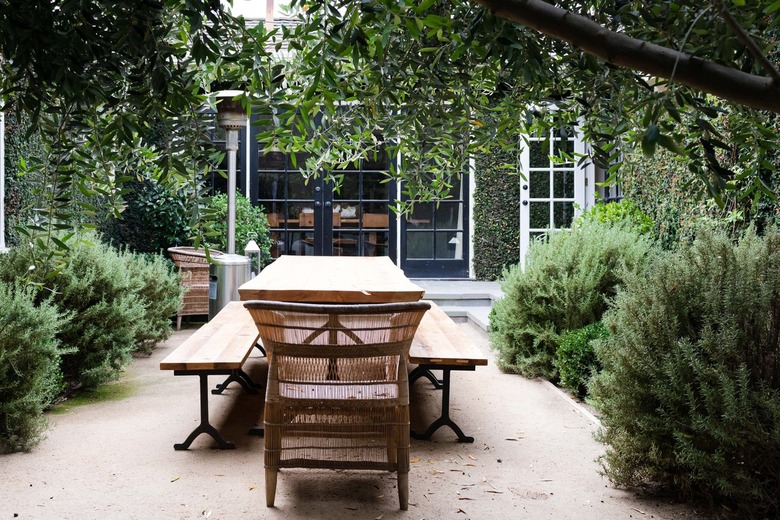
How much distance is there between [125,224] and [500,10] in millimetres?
Result: 8840

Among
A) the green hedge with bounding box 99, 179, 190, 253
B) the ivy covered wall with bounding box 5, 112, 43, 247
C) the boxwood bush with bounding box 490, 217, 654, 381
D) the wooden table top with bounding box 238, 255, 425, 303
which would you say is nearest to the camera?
the wooden table top with bounding box 238, 255, 425, 303

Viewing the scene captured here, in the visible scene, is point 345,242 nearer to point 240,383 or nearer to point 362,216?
point 362,216

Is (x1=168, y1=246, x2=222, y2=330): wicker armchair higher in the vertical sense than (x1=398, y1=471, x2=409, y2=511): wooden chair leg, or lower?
higher

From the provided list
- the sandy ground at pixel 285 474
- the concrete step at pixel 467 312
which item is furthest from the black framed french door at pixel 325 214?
the sandy ground at pixel 285 474

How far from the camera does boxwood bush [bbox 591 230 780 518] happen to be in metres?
2.41

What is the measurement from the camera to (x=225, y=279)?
6430mm

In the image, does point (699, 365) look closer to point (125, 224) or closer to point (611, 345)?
point (611, 345)

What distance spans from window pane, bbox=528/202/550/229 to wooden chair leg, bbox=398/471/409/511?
7683mm

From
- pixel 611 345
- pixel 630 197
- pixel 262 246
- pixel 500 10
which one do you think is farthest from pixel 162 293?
pixel 500 10

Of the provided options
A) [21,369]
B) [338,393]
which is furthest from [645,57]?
[21,369]

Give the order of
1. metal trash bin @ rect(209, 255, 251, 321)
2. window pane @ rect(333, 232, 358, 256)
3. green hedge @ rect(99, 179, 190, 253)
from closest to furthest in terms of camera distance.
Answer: metal trash bin @ rect(209, 255, 251, 321)
green hedge @ rect(99, 179, 190, 253)
window pane @ rect(333, 232, 358, 256)

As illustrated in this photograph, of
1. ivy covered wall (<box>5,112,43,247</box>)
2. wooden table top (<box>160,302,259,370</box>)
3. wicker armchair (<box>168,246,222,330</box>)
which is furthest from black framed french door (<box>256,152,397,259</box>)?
wooden table top (<box>160,302,259,370</box>)

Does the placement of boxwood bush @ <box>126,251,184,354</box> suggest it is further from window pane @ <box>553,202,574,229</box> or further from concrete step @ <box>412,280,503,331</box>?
window pane @ <box>553,202,574,229</box>

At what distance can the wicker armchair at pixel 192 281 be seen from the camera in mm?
7449
